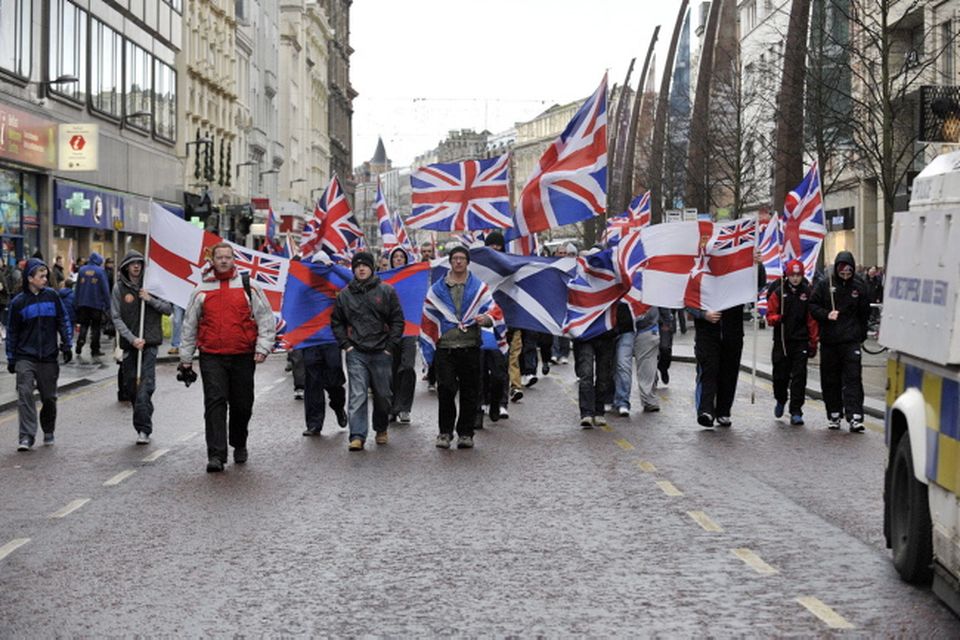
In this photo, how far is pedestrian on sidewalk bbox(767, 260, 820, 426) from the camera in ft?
57.7

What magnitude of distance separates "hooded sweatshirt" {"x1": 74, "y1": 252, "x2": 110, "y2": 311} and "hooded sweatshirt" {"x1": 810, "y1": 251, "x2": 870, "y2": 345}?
16.4m

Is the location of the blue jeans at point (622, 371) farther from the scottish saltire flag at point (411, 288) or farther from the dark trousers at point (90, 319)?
the dark trousers at point (90, 319)

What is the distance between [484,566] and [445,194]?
1551cm

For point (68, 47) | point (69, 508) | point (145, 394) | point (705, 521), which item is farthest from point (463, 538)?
point (68, 47)

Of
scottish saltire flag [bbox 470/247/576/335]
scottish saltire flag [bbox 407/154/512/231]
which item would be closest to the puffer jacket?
scottish saltire flag [bbox 470/247/576/335]

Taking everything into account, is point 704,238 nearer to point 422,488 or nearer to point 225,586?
point 422,488

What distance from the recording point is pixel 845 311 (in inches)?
668

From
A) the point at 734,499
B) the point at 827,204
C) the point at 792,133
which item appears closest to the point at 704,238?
the point at 734,499

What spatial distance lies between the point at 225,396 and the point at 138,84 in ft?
128

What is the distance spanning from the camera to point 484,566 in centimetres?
895

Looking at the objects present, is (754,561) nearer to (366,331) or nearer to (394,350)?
(366,331)

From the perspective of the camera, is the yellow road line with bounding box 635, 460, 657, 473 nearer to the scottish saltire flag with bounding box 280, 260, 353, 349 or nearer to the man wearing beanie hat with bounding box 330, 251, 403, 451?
the man wearing beanie hat with bounding box 330, 251, 403, 451

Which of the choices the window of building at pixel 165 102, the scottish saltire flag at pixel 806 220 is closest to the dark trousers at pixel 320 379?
the scottish saltire flag at pixel 806 220

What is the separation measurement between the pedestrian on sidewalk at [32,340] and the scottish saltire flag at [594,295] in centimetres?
526
